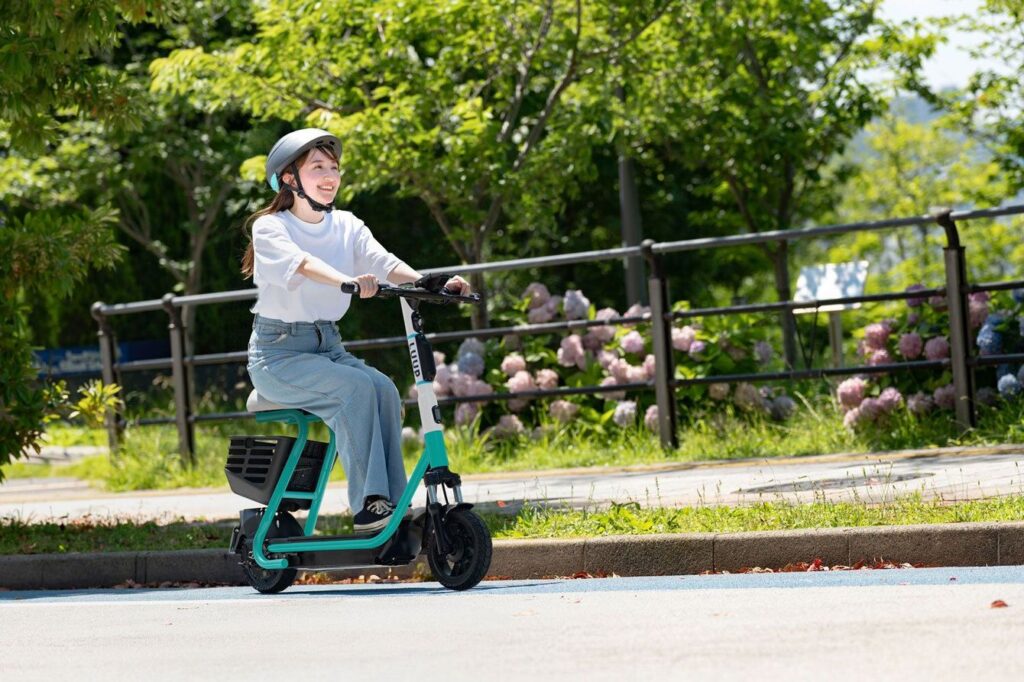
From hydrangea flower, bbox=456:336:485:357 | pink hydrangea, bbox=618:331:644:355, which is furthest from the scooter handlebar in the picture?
hydrangea flower, bbox=456:336:485:357

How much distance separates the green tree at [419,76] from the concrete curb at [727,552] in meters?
7.89

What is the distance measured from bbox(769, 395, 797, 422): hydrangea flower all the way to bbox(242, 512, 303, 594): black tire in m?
6.05

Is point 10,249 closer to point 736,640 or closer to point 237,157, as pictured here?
point 736,640

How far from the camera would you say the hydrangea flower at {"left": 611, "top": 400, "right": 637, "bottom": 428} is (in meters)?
12.8

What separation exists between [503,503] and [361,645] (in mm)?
3390

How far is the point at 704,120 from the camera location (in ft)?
72.9

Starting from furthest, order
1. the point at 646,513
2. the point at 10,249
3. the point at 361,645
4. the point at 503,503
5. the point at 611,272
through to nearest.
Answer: the point at 611,272
the point at 10,249
the point at 503,503
the point at 646,513
the point at 361,645

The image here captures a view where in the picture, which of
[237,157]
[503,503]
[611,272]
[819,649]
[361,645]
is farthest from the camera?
[611,272]

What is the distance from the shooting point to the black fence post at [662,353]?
478 inches

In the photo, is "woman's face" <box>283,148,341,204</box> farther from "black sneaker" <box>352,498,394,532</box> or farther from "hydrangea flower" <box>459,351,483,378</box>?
"hydrangea flower" <box>459,351,483,378</box>

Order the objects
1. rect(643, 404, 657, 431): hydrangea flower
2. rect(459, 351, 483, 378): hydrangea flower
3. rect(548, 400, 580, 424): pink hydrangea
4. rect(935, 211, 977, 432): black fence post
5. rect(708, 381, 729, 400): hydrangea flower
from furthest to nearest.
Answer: rect(459, 351, 483, 378): hydrangea flower < rect(548, 400, 580, 424): pink hydrangea < rect(708, 381, 729, 400): hydrangea flower < rect(643, 404, 657, 431): hydrangea flower < rect(935, 211, 977, 432): black fence post

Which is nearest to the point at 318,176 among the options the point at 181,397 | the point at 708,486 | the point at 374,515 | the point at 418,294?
the point at 418,294

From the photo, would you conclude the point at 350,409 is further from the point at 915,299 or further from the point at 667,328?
the point at 915,299

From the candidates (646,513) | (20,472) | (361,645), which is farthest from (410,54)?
(361,645)
